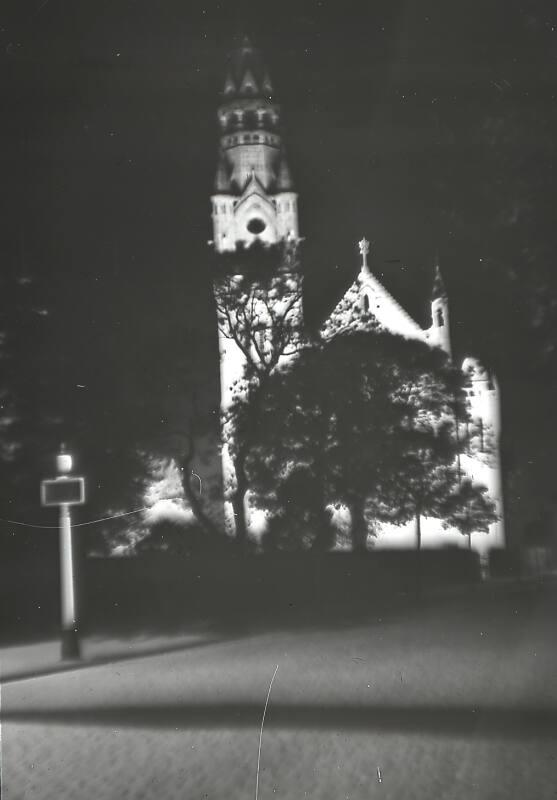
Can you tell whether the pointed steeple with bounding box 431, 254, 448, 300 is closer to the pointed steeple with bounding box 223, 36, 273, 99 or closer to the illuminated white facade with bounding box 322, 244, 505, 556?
the illuminated white facade with bounding box 322, 244, 505, 556

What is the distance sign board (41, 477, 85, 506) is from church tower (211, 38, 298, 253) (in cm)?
89

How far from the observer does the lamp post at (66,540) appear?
200 cm

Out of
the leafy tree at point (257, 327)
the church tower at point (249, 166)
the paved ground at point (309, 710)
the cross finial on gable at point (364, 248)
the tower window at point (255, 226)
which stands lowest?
the paved ground at point (309, 710)

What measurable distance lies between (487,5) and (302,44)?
2.27ft


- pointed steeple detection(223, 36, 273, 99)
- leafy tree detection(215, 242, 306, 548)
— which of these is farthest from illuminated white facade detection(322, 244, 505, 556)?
pointed steeple detection(223, 36, 273, 99)

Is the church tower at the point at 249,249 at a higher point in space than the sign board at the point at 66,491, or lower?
higher

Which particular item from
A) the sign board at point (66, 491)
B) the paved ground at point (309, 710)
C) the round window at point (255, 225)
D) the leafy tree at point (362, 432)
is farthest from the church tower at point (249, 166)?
the paved ground at point (309, 710)

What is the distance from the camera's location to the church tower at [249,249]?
201 cm

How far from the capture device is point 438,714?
187cm

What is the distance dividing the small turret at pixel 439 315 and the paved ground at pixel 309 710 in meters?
0.82

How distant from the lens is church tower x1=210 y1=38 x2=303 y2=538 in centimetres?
201

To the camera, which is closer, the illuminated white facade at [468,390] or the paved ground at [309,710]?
the paved ground at [309,710]

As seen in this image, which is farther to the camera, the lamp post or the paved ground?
the lamp post

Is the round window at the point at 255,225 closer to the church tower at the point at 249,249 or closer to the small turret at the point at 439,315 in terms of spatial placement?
the church tower at the point at 249,249
